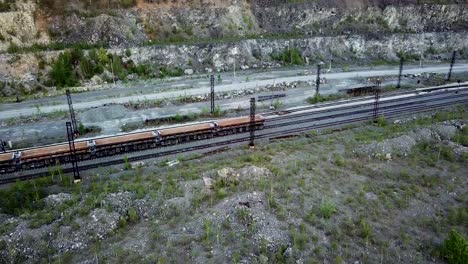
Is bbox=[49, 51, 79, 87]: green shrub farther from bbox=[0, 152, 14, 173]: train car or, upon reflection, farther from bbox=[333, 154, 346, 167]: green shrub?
bbox=[333, 154, 346, 167]: green shrub

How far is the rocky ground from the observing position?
56.9 feet

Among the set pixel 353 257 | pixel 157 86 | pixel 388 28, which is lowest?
pixel 353 257

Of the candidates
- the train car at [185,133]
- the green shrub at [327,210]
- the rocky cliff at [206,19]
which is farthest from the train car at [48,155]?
the rocky cliff at [206,19]

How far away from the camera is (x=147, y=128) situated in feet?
104

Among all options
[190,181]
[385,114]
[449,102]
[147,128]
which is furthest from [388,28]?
[190,181]

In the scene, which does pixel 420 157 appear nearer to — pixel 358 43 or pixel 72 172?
pixel 72 172

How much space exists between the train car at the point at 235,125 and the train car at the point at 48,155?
9.63 meters

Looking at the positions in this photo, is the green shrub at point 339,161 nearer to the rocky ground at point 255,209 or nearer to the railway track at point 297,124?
the rocky ground at point 255,209

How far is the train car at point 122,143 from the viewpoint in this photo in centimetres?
2653

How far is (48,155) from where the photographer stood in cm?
2509

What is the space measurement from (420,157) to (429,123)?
6.57 metres

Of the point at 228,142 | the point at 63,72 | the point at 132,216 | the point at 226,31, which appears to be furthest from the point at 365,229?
the point at 226,31

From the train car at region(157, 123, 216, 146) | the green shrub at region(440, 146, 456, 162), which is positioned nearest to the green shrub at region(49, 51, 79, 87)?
the train car at region(157, 123, 216, 146)

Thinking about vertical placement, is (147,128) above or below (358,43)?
below
